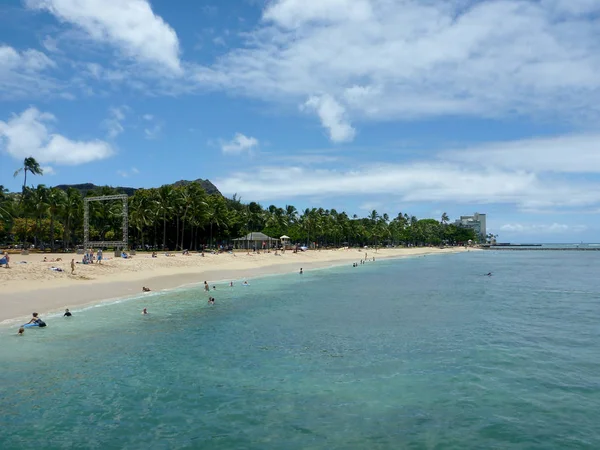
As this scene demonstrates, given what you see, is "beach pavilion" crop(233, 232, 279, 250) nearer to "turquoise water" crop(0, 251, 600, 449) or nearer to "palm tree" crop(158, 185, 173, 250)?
"palm tree" crop(158, 185, 173, 250)

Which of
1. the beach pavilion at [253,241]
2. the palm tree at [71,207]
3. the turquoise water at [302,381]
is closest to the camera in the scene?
the turquoise water at [302,381]

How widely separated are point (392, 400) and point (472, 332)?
34.8ft

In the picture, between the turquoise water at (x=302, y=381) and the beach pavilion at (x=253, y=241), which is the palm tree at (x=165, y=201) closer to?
the beach pavilion at (x=253, y=241)

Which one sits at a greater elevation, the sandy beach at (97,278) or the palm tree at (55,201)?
the palm tree at (55,201)

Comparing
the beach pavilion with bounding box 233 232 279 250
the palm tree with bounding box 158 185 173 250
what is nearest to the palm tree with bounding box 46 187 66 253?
the palm tree with bounding box 158 185 173 250

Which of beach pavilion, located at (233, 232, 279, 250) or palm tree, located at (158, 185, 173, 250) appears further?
beach pavilion, located at (233, 232, 279, 250)

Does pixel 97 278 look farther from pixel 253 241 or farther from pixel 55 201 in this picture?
pixel 253 241

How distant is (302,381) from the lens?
13.9 metres

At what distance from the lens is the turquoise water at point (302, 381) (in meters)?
10.1

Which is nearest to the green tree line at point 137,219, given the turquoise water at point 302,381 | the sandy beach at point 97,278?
the sandy beach at point 97,278

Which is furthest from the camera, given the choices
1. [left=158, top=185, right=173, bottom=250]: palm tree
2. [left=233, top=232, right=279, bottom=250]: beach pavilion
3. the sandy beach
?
[left=233, top=232, right=279, bottom=250]: beach pavilion

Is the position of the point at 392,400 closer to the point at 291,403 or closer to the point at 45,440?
the point at 291,403

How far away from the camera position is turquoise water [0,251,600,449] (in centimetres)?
1012

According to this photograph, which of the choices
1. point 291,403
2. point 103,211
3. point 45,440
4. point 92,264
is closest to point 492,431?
point 291,403
